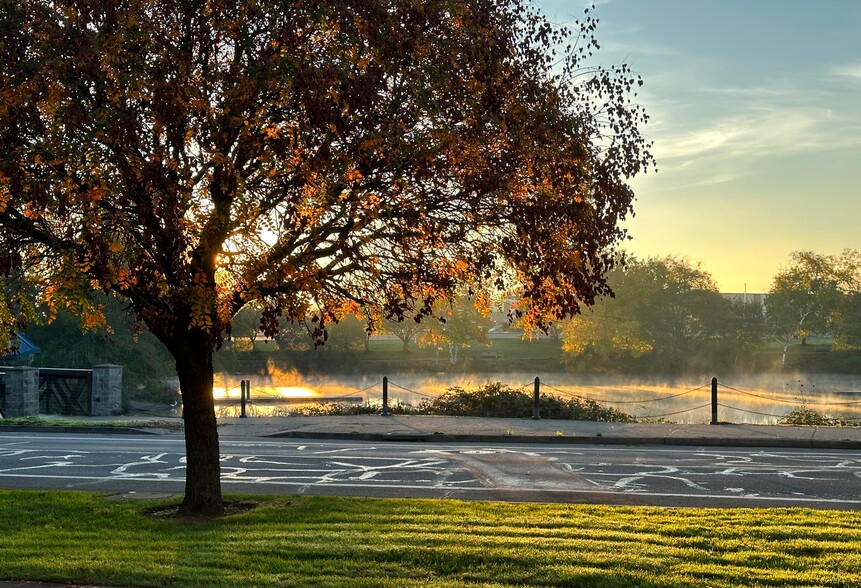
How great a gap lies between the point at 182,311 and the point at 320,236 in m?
1.93

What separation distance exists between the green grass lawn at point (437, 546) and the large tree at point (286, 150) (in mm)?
2295

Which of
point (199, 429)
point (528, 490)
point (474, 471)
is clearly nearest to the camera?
point (199, 429)

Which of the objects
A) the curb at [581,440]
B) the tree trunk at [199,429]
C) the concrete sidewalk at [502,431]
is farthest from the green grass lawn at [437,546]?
the concrete sidewalk at [502,431]

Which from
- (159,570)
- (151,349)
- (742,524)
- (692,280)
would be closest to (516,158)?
(742,524)

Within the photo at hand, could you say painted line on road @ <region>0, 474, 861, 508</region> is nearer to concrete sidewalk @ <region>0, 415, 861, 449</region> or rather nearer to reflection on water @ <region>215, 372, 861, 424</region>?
concrete sidewalk @ <region>0, 415, 861, 449</region>

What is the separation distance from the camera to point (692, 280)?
83875 mm

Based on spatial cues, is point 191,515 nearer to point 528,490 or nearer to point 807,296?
point 528,490

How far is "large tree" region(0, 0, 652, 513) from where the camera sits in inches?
361

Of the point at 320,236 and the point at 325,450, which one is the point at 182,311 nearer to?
the point at 320,236

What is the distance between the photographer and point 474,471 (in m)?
15.7

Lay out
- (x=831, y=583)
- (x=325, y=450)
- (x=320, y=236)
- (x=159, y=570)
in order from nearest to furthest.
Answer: (x=831, y=583)
(x=159, y=570)
(x=320, y=236)
(x=325, y=450)

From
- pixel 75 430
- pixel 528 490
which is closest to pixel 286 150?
pixel 528 490

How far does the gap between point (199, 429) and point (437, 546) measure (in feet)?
13.8

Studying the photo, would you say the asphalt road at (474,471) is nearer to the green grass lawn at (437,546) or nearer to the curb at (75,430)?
the green grass lawn at (437,546)
